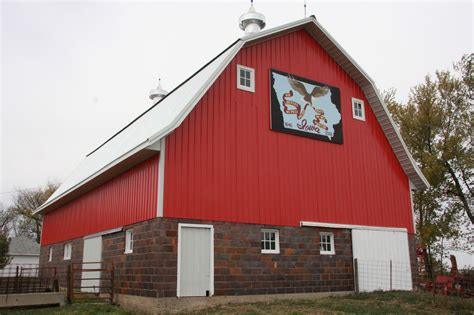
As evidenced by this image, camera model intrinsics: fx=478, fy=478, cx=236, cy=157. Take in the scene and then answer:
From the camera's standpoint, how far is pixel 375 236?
52.9ft

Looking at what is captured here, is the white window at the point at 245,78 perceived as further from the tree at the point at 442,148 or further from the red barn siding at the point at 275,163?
the tree at the point at 442,148

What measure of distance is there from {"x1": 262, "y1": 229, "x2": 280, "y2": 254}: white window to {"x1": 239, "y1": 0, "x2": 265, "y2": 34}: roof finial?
25.3ft

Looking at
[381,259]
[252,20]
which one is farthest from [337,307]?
[252,20]

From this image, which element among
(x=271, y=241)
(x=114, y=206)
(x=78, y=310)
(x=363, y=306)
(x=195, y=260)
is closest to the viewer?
(x=363, y=306)

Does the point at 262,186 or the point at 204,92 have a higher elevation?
the point at 204,92

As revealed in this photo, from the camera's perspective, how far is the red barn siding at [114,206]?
12.6 metres

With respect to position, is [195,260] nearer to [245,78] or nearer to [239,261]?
[239,261]

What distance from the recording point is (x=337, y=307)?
1146cm

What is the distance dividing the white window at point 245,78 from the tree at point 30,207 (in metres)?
37.7

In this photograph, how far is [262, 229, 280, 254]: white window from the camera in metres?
13.7

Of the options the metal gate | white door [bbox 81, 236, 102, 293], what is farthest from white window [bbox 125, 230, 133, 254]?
white door [bbox 81, 236, 102, 293]

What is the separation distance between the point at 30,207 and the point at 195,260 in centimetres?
4296

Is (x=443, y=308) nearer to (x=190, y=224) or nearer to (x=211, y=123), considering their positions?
(x=190, y=224)

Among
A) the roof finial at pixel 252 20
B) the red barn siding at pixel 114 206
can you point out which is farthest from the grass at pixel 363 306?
the roof finial at pixel 252 20
